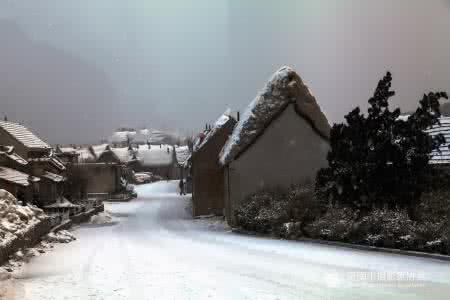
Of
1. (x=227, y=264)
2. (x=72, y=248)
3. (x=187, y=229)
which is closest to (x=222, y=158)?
(x=187, y=229)

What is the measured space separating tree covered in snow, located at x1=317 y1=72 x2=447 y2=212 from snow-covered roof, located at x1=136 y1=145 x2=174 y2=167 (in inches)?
3502

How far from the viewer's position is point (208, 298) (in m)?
10.0

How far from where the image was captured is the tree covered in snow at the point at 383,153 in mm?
17812

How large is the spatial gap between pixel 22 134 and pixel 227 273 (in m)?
36.4

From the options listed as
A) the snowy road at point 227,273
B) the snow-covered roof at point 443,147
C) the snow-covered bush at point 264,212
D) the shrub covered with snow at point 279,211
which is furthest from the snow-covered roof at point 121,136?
the snowy road at point 227,273

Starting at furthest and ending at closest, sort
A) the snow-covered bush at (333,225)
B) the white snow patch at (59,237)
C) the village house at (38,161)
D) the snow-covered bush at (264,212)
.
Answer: the village house at (38,161) < the snow-covered bush at (264,212) < the white snow patch at (59,237) < the snow-covered bush at (333,225)

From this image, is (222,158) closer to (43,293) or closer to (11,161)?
(11,161)

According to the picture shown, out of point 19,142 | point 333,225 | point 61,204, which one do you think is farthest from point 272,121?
point 19,142

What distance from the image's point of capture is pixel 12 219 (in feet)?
59.3

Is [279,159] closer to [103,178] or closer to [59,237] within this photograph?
[59,237]

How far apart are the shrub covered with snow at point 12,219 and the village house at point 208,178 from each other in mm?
15970

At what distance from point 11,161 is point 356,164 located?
22.2 meters

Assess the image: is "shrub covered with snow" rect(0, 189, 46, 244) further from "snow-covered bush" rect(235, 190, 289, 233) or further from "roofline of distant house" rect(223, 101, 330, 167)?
"roofline of distant house" rect(223, 101, 330, 167)

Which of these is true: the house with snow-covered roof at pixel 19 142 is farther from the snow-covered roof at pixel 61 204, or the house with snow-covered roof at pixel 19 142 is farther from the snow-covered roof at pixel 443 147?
the snow-covered roof at pixel 443 147
